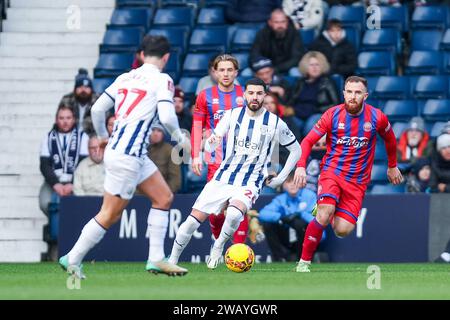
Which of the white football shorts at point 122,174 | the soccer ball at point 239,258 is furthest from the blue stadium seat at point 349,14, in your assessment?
the white football shorts at point 122,174

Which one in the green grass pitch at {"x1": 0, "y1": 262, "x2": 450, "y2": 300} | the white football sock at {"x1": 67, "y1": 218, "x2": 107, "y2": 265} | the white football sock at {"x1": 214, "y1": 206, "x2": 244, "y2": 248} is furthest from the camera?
the white football sock at {"x1": 214, "y1": 206, "x2": 244, "y2": 248}

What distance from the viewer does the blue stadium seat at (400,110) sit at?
1952 cm

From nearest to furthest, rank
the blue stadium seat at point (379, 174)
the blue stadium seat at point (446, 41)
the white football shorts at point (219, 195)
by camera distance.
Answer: the white football shorts at point (219, 195) < the blue stadium seat at point (379, 174) < the blue stadium seat at point (446, 41)

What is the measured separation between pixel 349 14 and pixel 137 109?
943 cm

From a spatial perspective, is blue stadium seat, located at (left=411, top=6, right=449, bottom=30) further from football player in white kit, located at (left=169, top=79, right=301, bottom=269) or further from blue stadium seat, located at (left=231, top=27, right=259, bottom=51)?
football player in white kit, located at (left=169, top=79, right=301, bottom=269)

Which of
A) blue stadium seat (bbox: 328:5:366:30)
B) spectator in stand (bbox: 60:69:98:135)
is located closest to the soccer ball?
spectator in stand (bbox: 60:69:98:135)

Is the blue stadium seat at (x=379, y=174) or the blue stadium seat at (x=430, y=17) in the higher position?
A: the blue stadium seat at (x=430, y=17)

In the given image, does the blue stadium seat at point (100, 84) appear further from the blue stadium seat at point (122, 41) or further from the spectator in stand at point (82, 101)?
the spectator in stand at point (82, 101)

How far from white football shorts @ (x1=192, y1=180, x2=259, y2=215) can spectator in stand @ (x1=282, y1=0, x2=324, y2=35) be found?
7.22 metres

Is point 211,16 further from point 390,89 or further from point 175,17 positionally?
point 390,89

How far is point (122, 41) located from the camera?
21.3m

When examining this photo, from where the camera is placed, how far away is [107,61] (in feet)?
68.8

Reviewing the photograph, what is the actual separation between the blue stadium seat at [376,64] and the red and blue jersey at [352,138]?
6350 mm

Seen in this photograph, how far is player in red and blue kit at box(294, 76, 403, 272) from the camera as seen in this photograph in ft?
44.9
